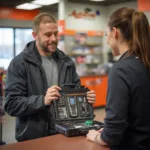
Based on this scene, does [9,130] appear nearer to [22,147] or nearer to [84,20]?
[22,147]

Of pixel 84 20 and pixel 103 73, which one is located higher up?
pixel 84 20

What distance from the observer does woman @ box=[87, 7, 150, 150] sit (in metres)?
1.32

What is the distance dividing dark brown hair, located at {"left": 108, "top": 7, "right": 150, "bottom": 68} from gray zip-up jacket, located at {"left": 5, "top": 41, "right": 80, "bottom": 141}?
0.80 metres

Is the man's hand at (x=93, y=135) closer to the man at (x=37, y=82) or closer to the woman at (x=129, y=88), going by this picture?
the woman at (x=129, y=88)

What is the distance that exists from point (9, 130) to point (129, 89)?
Result: 4.81 m

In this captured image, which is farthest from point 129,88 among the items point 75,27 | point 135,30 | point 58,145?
point 75,27

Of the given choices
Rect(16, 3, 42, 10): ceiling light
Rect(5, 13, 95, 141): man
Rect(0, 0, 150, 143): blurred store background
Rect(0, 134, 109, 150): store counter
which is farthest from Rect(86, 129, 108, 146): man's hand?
Answer: Rect(16, 3, 42, 10): ceiling light

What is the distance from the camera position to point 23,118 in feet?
6.84

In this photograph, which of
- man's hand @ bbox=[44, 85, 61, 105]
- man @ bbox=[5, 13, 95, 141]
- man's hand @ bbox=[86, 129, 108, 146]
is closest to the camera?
man's hand @ bbox=[86, 129, 108, 146]

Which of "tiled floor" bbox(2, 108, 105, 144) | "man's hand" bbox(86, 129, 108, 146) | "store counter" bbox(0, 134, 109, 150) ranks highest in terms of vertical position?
"man's hand" bbox(86, 129, 108, 146)

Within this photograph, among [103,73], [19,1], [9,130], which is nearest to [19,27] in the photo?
[19,1]

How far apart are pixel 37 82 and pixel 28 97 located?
0.14m

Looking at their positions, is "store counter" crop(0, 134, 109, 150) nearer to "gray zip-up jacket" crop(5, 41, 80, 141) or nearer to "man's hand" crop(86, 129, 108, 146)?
"man's hand" crop(86, 129, 108, 146)

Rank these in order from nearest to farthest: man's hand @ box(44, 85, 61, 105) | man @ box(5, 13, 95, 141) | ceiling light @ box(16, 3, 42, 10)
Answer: man's hand @ box(44, 85, 61, 105)
man @ box(5, 13, 95, 141)
ceiling light @ box(16, 3, 42, 10)
